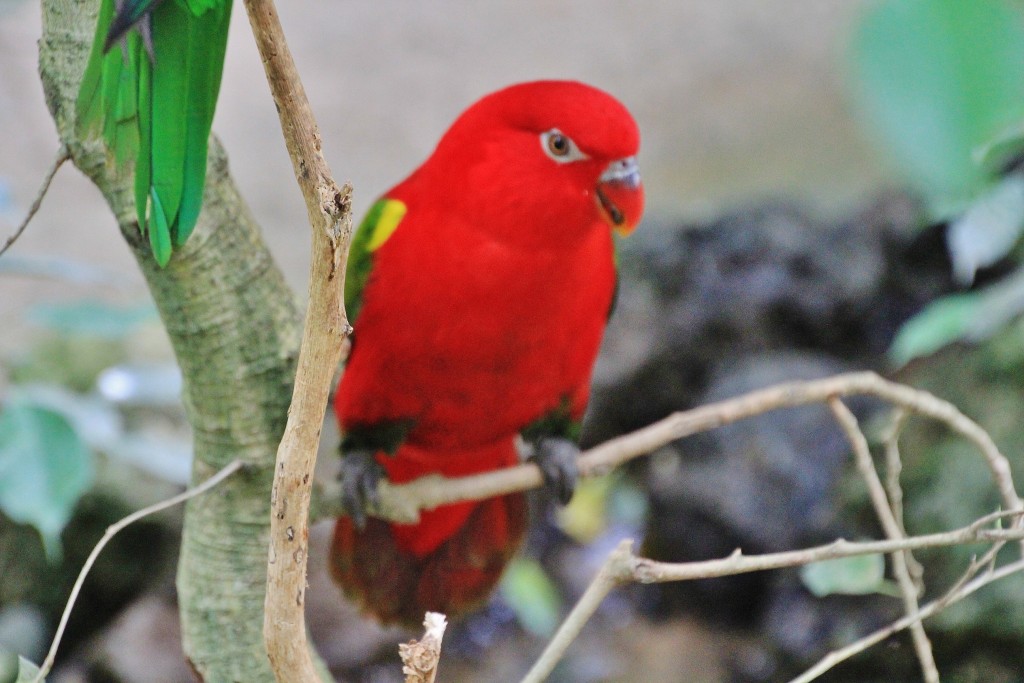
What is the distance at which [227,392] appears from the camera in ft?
3.51

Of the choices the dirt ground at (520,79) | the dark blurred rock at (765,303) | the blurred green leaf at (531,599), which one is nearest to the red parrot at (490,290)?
the blurred green leaf at (531,599)

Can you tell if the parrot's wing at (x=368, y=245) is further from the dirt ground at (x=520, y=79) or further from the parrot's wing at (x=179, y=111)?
the dirt ground at (x=520, y=79)

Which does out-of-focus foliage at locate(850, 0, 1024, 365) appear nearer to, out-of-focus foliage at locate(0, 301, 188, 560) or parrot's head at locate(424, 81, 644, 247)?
parrot's head at locate(424, 81, 644, 247)

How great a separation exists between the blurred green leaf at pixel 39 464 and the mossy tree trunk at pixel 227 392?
0.28m

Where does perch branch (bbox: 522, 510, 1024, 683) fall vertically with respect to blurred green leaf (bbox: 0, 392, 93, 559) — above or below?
below

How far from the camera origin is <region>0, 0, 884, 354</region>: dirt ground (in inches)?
132

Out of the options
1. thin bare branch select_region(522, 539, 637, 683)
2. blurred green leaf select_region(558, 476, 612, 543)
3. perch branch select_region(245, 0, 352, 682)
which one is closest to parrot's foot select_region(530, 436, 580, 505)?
thin bare branch select_region(522, 539, 637, 683)

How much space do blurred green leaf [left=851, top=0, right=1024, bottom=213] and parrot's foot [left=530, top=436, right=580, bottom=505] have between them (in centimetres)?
57

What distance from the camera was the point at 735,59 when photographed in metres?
3.77

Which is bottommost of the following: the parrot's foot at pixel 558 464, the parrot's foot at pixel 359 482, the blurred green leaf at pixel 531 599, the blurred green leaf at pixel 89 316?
the blurred green leaf at pixel 531 599

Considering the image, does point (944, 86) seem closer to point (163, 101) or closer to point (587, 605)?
point (587, 605)

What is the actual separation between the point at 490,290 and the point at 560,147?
0.18 m

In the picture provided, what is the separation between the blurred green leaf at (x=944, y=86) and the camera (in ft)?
3.99

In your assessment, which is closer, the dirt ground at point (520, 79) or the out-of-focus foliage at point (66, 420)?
the out-of-focus foliage at point (66, 420)
